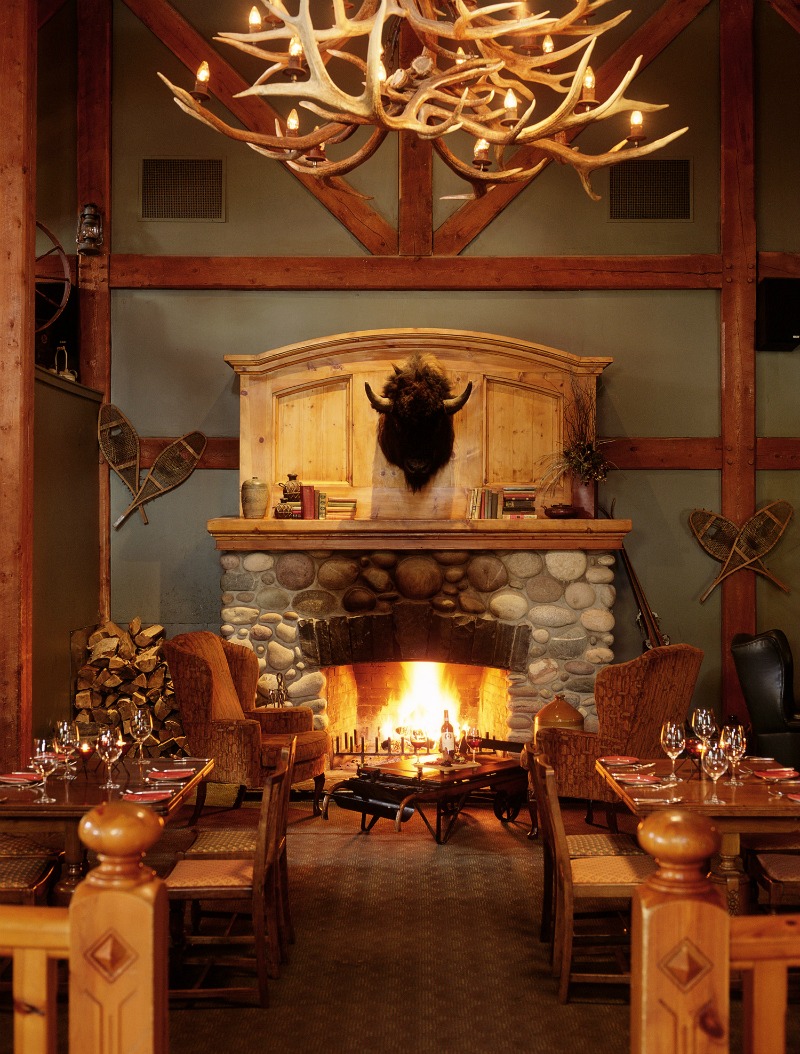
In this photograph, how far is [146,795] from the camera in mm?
3812

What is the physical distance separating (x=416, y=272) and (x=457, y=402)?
128cm

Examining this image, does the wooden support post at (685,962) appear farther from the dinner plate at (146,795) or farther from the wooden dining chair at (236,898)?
the dinner plate at (146,795)

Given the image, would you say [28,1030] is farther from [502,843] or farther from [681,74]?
[681,74]

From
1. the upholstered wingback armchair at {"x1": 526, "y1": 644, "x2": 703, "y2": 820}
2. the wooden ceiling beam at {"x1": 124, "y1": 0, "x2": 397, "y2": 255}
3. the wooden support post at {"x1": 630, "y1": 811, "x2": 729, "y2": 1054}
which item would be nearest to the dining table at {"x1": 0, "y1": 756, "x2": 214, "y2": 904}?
the upholstered wingback armchair at {"x1": 526, "y1": 644, "x2": 703, "y2": 820}

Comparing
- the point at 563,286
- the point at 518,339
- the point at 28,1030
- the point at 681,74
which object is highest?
the point at 681,74

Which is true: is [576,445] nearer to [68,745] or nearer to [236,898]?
[68,745]

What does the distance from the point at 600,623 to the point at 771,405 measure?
2192 mm

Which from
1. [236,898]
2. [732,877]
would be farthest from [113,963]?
[732,877]

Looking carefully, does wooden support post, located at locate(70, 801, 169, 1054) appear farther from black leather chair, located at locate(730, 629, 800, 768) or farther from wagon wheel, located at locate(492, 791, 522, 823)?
black leather chair, located at locate(730, 629, 800, 768)

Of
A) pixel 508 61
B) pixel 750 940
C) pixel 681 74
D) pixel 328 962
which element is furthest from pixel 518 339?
pixel 750 940

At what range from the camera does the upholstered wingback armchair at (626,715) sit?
18.6 ft

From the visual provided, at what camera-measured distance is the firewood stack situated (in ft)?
23.1

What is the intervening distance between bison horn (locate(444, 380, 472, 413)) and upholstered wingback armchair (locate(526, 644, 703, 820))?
210 centimetres

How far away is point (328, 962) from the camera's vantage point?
4031mm
